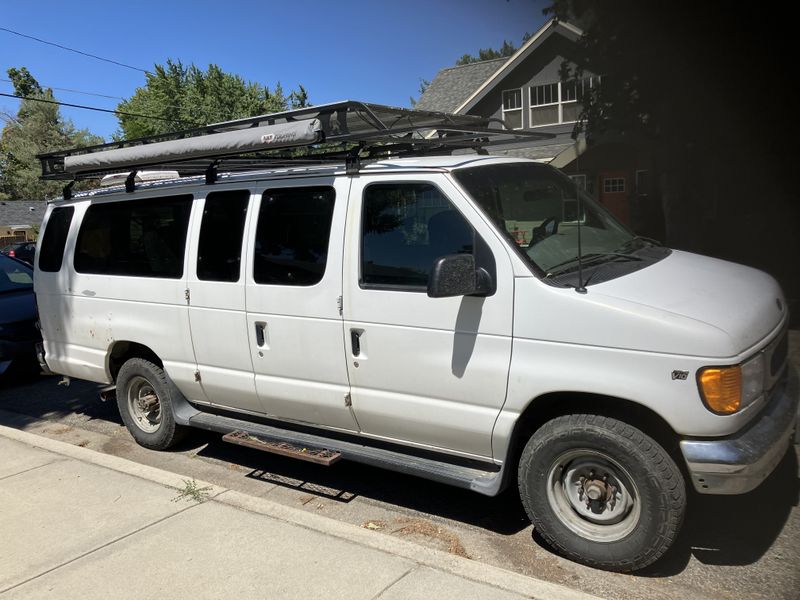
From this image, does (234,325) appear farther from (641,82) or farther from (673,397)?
(641,82)

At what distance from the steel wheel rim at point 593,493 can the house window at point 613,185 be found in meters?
21.9

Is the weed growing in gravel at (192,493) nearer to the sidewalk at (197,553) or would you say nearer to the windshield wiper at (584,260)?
the sidewalk at (197,553)

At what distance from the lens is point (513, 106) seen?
82.9 ft

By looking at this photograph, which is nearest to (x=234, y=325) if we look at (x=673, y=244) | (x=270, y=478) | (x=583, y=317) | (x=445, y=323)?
(x=270, y=478)

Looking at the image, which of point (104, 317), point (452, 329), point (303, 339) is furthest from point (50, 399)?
point (452, 329)

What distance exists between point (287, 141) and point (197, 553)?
237 cm

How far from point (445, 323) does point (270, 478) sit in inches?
84.4

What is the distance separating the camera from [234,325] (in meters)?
4.53

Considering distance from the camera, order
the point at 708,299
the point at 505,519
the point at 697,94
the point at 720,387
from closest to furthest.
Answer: the point at 720,387 < the point at 708,299 < the point at 505,519 < the point at 697,94

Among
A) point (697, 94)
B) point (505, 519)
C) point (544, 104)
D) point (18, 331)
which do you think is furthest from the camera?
point (544, 104)

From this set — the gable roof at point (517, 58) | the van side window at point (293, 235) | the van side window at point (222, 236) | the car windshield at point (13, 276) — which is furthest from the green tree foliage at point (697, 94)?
the gable roof at point (517, 58)

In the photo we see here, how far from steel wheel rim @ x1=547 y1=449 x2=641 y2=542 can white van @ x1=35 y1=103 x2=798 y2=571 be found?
1 cm

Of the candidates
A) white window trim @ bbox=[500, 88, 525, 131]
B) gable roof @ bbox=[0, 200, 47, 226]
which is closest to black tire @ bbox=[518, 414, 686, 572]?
white window trim @ bbox=[500, 88, 525, 131]

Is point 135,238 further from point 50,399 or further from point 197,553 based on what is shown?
point 50,399
